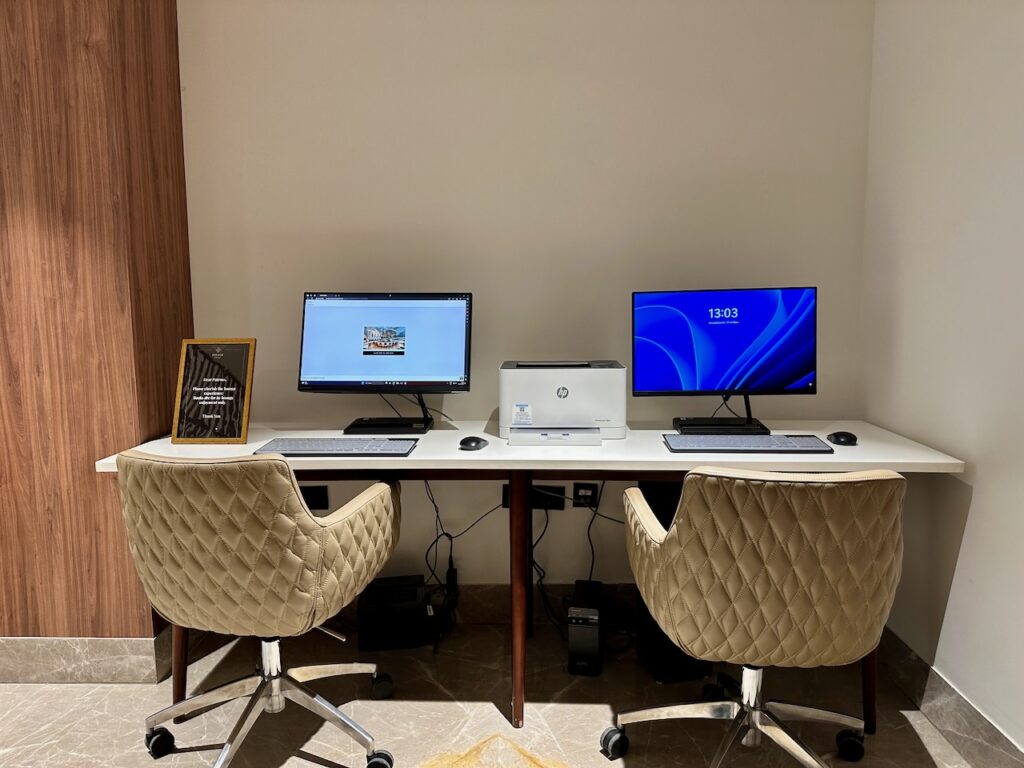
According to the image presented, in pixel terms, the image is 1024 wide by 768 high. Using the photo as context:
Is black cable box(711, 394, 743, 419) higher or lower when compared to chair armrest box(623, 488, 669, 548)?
higher

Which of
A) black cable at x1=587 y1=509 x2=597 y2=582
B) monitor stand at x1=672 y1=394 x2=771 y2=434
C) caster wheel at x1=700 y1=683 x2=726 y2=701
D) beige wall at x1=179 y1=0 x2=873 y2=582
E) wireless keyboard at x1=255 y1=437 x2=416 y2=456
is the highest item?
beige wall at x1=179 y1=0 x2=873 y2=582

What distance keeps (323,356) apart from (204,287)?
1.93 ft

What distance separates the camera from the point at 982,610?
1.82 meters

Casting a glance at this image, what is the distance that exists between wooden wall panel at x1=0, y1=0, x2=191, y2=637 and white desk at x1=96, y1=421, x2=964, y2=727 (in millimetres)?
241

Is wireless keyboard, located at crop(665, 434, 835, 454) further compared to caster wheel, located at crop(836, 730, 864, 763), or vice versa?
wireless keyboard, located at crop(665, 434, 835, 454)

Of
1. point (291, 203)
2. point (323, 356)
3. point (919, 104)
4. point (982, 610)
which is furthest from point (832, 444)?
point (291, 203)

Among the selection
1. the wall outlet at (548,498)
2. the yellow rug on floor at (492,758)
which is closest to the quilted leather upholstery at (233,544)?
the yellow rug on floor at (492,758)

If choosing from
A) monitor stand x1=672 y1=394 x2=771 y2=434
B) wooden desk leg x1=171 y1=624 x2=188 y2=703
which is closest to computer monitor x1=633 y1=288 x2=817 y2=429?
monitor stand x1=672 y1=394 x2=771 y2=434

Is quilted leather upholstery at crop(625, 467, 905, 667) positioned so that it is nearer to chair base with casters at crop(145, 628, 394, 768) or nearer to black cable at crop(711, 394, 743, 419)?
chair base with casters at crop(145, 628, 394, 768)

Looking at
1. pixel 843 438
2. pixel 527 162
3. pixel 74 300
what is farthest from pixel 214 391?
pixel 843 438

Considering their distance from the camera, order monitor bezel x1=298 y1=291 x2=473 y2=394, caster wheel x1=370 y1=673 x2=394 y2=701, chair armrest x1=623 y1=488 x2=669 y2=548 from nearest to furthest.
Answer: chair armrest x1=623 y1=488 x2=669 y2=548, caster wheel x1=370 y1=673 x2=394 y2=701, monitor bezel x1=298 y1=291 x2=473 y2=394

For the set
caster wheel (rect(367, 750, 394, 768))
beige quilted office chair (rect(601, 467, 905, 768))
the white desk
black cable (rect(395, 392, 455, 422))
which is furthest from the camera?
black cable (rect(395, 392, 455, 422))

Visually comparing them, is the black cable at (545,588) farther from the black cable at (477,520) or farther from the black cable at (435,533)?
the black cable at (435,533)

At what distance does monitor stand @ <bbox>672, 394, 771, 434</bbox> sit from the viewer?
90.0 inches
